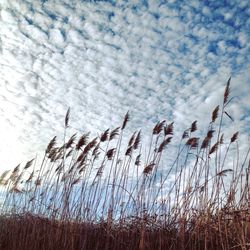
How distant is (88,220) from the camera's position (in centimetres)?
600

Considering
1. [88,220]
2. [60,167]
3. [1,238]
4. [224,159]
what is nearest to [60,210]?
[88,220]

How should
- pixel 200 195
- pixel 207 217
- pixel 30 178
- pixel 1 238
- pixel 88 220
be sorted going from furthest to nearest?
pixel 30 178 < pixel 1 238 < pixel 88 220 < pixel 200 195 < pixel 207 217

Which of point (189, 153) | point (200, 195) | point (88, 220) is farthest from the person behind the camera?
point (88, 220)

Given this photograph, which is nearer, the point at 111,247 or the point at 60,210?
the point at 111,247

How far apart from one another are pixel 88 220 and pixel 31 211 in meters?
1.69

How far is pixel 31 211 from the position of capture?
278 inches

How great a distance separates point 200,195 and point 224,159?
69 cm

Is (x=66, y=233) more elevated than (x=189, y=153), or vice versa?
(x=189, y=153)

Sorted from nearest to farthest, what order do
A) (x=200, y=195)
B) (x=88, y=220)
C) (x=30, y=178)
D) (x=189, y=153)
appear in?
(x=200, y=195)
(x=189, y=153)
(x=88, y=220)
(x=30, y=178)

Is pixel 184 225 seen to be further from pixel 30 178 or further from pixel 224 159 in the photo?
pixel 30 178

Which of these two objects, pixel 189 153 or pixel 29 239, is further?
pixel 29 239

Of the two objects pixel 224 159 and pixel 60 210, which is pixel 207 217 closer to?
pixel 224 159

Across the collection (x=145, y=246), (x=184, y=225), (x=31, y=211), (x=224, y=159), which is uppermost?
(x=224, y=159)

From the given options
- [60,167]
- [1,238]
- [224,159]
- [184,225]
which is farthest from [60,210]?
[224,159]
